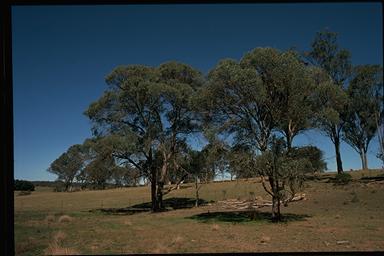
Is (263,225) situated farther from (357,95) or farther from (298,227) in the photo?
(357,95)

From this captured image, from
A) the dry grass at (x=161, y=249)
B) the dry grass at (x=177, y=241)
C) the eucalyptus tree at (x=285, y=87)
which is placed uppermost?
the eucalyptus tree at (x=285, y=87)

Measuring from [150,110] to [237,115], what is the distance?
10.5m

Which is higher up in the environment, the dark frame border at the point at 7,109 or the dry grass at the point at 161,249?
the dark frame border at the point at 7,109

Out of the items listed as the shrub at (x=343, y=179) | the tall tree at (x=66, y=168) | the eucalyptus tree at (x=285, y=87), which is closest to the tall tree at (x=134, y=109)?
Answer: the eucalyptus tree at (x=285, y=87)

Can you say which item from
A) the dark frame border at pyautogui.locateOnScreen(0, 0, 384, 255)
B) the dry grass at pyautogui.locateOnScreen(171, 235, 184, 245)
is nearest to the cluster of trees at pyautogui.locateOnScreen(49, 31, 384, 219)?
the dry grass at pyautogui.locateOnScreen(171, 235, 184, 245)

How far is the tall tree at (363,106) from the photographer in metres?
35.3

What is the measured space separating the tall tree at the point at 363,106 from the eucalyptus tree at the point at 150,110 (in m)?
14.4

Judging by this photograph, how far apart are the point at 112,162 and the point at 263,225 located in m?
13.2

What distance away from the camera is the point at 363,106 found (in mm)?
37719

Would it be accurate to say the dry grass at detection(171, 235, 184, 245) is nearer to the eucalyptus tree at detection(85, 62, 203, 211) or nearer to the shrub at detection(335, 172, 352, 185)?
the eucalyptus tree at detection(85, 62, 203, 211)

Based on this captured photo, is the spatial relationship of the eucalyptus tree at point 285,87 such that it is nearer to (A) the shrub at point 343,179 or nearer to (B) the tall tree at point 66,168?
(A) the shrub at point 343,179

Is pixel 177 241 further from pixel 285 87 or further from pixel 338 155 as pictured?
pixel 338 155

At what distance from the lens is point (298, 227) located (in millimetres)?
15547

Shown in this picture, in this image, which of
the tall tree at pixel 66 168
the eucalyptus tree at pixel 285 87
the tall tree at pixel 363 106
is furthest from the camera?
the tall tree at pixel 66 168
